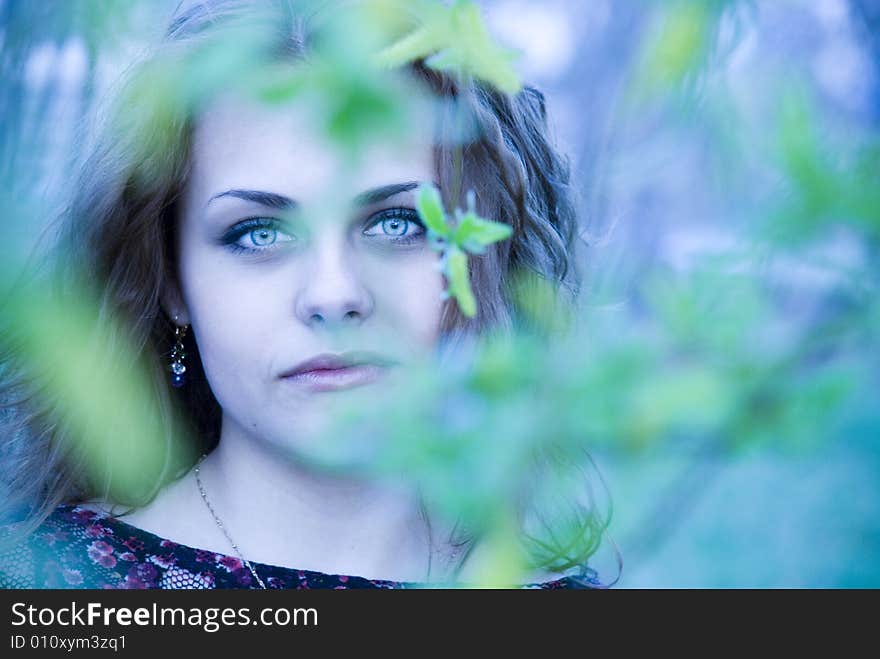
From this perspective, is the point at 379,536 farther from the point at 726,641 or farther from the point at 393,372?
the point at 726,641

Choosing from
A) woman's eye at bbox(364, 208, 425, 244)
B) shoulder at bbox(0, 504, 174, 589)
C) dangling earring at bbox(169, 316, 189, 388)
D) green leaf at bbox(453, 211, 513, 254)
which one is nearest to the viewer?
green leaf at bbox(453, 211, 513, 254)

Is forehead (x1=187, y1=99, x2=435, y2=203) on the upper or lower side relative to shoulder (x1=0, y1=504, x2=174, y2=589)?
upper

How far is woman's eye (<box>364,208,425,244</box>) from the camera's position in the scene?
135 centimetres

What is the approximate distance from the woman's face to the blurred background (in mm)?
271

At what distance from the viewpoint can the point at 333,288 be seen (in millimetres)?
1232

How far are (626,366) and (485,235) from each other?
7.1 inches

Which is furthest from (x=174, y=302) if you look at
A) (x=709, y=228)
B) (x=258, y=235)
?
(x=709, y=228)

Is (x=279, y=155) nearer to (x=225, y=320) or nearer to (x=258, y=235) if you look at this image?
(x=258, y=235)

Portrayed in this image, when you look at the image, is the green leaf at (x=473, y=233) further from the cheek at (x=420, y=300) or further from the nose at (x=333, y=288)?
the cheek at (x=420, y=300)

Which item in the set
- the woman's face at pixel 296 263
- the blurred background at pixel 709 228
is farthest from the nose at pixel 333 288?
the blurred background at pixel 709 228

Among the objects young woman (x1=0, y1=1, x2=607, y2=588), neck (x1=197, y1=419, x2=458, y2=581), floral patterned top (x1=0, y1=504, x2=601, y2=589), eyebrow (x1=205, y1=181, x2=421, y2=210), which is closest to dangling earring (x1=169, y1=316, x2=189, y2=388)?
young woman (x1=0, y1=1, x2=607, y2=588)

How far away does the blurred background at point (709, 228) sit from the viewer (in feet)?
2.59

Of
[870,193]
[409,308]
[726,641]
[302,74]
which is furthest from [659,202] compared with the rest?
[302,74]

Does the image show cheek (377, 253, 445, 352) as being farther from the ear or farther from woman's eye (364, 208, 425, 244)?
the ear
